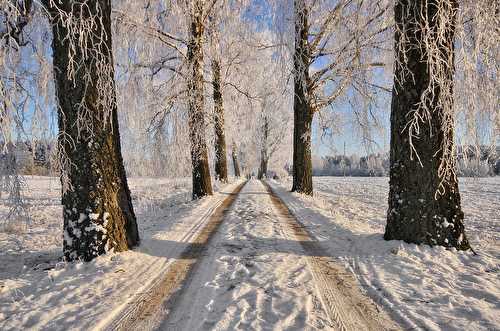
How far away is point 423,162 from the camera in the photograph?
13.8 ft

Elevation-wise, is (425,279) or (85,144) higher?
(85,144)

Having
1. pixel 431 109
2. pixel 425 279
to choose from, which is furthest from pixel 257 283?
pixel 431 109

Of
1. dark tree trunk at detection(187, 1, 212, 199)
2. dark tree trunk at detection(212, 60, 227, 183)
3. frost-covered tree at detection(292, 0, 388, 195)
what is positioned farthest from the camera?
dark tree trunk at detection(212, 60, 227, 183)

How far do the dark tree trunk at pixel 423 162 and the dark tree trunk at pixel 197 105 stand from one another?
20.3 ft

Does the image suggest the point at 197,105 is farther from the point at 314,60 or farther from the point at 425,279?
the point at 425,279

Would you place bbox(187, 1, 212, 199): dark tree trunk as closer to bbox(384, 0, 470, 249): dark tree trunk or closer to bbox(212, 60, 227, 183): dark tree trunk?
bbox(212, 60, 227, 183): dark tree trunk

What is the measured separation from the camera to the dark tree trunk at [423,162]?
4.10m

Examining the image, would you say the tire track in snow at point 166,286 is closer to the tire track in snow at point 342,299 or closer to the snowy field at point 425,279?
the tire track in snow at point 342,299

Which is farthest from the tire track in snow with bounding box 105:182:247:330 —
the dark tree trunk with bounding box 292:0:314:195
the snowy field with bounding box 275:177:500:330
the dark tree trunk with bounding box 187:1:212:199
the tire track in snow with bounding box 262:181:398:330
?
the dark tree trunk with bounding box 292:0:314:195

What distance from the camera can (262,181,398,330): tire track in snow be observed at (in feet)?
8.10

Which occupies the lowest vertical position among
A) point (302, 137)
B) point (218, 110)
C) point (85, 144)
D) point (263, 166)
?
point (85, 144)

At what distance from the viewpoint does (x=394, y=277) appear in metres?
3.38

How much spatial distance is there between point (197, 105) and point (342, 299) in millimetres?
7645

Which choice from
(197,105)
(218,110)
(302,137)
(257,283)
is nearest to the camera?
(257,283)
